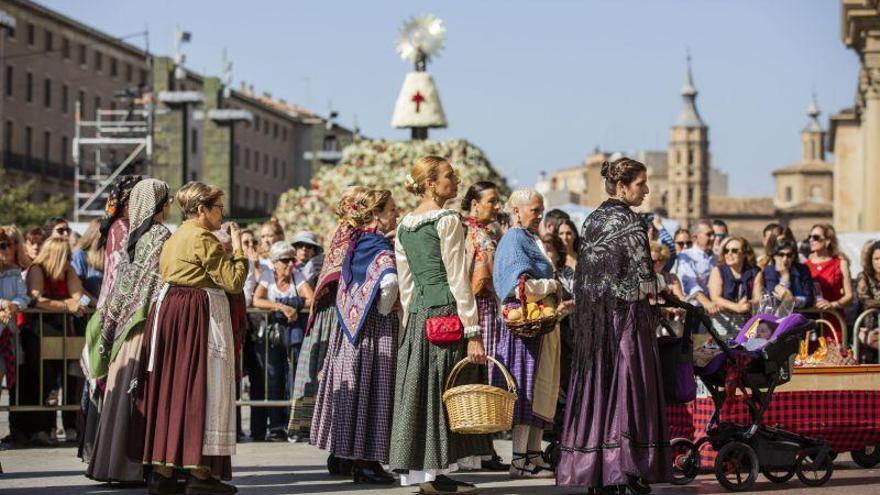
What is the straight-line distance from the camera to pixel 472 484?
11.4 m

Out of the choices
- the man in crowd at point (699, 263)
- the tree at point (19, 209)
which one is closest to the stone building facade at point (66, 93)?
the tree at point (19, 209)

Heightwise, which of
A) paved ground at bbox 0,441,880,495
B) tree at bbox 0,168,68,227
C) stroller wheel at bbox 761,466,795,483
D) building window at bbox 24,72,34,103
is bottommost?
paved ground at bbox 0,441,880,495

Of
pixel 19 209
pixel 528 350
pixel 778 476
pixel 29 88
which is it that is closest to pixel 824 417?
pixel 778 476

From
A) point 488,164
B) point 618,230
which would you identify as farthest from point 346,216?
point 488,164

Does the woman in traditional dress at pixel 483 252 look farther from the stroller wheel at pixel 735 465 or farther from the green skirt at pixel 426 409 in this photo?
the stroller wheel at pixel 735 465

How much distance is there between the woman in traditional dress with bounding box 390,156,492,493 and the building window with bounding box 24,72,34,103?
8516 cm

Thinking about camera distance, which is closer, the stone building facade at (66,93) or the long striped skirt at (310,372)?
the long striped skirt at (310,372)

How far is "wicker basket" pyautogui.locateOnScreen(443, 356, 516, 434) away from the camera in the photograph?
414 inches

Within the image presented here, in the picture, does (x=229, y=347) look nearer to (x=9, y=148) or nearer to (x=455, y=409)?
(x=455, y=409)

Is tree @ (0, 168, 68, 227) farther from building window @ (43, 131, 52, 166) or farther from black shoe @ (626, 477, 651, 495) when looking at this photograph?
black shoe @ (626, 477, 651, 495)

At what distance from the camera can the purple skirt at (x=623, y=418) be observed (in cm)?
1027

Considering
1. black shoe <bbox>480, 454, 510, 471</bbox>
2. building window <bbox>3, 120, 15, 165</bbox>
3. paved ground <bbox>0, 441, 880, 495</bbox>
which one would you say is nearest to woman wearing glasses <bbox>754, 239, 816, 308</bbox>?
paved ground <bbox>0, 441, 880, 495</bbox>

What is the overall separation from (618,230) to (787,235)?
258 inches

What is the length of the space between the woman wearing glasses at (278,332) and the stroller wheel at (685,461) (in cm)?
508
